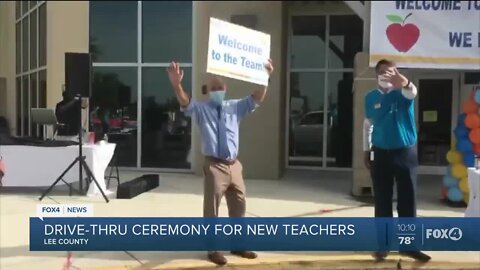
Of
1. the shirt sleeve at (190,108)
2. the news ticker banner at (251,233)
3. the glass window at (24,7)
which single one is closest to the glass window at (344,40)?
the glass window at (24,7)

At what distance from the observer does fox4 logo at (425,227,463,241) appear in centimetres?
538

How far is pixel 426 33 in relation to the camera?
358 inches

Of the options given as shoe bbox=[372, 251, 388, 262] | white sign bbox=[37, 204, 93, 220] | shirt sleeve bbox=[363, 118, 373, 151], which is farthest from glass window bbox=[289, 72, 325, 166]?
white sign bbox=[37, 204, 93, 220]

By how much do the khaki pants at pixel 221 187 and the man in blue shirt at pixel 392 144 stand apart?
138 centimetres

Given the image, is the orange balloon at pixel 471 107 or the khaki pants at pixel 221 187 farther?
the orange balloon at pixel 471 107

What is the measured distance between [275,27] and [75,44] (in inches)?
175

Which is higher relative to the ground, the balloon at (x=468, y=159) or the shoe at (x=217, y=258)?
the balloon at (x=468, y=159)

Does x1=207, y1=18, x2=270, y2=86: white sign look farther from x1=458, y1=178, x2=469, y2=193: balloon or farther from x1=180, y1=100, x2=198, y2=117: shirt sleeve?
x1=458, y1=178, x2=469, y2=193: balloon

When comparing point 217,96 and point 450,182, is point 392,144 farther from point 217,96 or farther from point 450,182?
point 450,182

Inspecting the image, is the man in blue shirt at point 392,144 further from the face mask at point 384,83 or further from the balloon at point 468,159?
the balloon at point 468,159

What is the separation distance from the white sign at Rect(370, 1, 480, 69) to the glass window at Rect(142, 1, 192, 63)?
4950mm

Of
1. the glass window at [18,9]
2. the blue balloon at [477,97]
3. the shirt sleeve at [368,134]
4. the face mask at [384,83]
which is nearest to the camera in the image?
the face mask at [384,83]

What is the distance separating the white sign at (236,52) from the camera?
18.3ft

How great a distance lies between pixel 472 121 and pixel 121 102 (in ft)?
24.6
